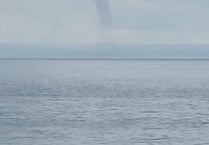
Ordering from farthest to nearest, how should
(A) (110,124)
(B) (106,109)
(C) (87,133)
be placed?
(B) (106,109) < (A) (110,124) < (C) (87,133)

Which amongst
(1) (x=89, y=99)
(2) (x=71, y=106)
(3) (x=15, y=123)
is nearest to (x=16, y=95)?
(1) (x=89, y=99)

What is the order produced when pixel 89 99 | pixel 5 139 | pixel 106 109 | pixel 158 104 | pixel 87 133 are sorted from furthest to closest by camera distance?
1. pixel 89 99
2. pixel 158 104
3. pixel 106 109
4. pixel 87 133
5. pixel 5 139

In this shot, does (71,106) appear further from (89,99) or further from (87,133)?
(87,133)

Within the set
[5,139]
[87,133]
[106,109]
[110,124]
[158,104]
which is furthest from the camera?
[158,104]

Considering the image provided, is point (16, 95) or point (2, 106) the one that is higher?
point (2, 106)

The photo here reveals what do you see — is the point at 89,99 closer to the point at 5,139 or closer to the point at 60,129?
the point at 60,129

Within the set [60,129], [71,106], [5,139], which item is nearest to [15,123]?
[60,129]

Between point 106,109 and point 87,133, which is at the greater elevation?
point 87,133

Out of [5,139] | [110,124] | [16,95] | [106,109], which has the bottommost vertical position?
[16,95]

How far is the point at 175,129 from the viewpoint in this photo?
37.0m

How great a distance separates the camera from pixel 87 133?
115 feet

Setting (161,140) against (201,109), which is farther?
(201,109)

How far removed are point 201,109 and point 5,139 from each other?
2259 centimetres

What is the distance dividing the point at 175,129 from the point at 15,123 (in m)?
8.97
